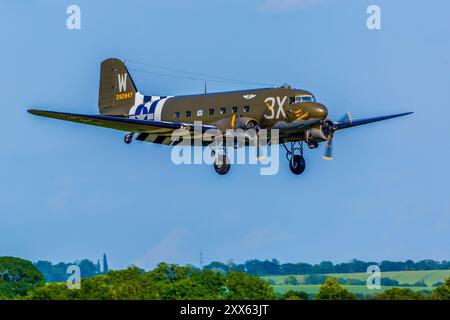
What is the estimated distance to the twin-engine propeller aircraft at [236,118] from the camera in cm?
6844

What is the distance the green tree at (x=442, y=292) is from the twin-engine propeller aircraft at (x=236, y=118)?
815cm

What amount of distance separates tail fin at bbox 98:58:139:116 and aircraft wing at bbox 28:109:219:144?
4.45 meters

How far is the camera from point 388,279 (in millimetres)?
80312

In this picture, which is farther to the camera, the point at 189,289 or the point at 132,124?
the point at 189,289

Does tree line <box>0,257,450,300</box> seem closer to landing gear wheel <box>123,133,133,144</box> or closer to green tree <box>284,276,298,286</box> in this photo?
green tree <box>284,276,298,286</box>

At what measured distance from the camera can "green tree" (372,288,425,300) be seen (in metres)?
69.0

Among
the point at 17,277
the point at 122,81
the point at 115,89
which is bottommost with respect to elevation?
the point at 17,277

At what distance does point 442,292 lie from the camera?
72.1 meters

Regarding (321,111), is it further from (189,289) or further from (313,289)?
(313,289)

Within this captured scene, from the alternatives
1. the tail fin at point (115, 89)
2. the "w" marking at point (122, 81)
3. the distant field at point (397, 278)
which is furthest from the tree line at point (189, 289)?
the "w" marking at point (122, 81)

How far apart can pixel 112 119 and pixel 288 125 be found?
25.8ft

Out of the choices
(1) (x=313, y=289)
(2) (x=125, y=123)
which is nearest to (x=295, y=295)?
(1) (x=313, y=289)

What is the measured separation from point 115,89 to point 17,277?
15056 millimetres
